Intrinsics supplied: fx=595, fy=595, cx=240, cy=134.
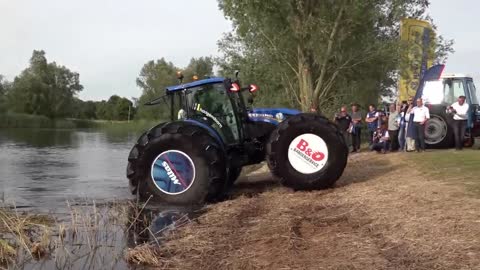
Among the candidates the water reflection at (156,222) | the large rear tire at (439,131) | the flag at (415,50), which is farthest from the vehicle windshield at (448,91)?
the water reflection at (156,222)

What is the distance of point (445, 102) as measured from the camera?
61.7 ft

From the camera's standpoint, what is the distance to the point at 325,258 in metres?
5.78

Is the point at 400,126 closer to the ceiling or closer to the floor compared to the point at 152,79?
closer to the floor

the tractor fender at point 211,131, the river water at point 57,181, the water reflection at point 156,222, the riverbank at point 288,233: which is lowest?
the river water at point 57,181

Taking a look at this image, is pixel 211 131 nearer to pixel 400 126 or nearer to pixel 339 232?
pixel 339 232

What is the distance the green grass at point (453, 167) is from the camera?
Answer: 9.85 metres

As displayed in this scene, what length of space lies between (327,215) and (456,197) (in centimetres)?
188

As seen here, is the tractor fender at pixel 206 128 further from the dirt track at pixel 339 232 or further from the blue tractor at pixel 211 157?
the dirt track at pixel 339 232

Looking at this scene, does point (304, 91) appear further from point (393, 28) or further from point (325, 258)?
point (325, 258)

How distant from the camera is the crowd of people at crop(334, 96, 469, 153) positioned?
664 inches

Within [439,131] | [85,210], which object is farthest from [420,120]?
[85,210]

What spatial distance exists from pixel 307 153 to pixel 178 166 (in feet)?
7.25

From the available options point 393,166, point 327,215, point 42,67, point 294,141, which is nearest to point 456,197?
point 327,215

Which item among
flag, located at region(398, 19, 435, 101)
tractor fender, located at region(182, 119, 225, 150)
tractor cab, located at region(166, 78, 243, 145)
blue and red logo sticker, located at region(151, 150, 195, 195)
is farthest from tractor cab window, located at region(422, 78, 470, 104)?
blue and red logo sticker, located at region(151, 150, 195, 195)
